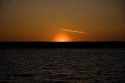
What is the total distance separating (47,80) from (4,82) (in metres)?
4.78

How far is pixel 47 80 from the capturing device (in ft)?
120

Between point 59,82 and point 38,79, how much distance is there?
323cm

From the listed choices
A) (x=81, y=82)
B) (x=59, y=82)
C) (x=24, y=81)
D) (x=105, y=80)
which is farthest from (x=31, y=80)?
(x=105, y=80)

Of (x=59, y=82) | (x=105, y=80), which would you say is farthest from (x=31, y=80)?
(x=105, y=80)

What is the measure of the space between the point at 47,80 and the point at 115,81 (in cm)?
738

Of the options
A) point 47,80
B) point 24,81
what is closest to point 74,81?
point 47,80

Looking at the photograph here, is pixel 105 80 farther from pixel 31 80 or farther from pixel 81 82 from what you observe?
pixel 31 80

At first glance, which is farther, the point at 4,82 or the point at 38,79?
the point at 38,79

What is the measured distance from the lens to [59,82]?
115ft

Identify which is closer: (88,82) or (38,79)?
(88,82)

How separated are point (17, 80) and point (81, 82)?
708 cm

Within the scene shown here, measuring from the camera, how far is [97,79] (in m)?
37.0

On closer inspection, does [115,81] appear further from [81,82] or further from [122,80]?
[81,82]

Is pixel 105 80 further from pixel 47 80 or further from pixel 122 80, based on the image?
pixel 47 80
